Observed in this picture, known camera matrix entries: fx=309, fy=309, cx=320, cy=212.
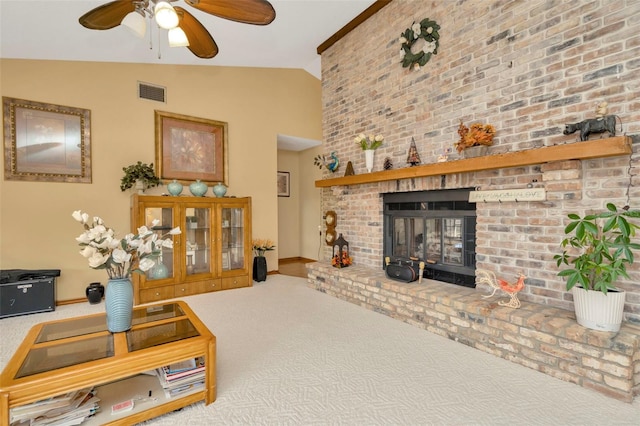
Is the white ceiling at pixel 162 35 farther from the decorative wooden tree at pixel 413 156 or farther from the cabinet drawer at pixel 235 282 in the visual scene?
the cabinet drawer at pixel 235 282

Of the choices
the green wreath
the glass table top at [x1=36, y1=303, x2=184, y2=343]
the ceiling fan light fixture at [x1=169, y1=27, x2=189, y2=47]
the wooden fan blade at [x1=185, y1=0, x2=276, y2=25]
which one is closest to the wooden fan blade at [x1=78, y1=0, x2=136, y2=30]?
the ceiling fan light fixture at [x1=169, y1=27, x2=189, y2=47]

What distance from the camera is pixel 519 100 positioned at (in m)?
2.57

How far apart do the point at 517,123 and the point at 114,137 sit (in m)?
4.65

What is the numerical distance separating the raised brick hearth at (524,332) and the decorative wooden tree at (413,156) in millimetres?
1278

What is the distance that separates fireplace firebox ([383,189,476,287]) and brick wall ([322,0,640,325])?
13 centimetres

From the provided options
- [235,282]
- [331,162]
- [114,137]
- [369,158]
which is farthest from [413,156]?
[114,137]

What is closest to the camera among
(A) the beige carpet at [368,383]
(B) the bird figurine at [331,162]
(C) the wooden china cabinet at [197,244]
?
(A) the beige carpet at [368,383]

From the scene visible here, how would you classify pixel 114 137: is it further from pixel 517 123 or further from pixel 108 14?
pixel 517 123

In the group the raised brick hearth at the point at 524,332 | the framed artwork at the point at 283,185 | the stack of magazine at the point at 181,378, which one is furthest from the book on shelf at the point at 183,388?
the framed artwork at the point at 283,185

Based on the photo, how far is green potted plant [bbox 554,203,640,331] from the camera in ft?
6.00

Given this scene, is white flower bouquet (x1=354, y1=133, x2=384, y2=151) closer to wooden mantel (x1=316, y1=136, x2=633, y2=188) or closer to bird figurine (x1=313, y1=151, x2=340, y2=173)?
wooden mantel (x1=316, y1=136, x2=633, y2=188)

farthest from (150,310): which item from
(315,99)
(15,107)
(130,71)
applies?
(315,99)

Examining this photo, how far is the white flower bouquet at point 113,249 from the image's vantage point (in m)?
1.79

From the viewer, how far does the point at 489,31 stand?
2.75 meters
